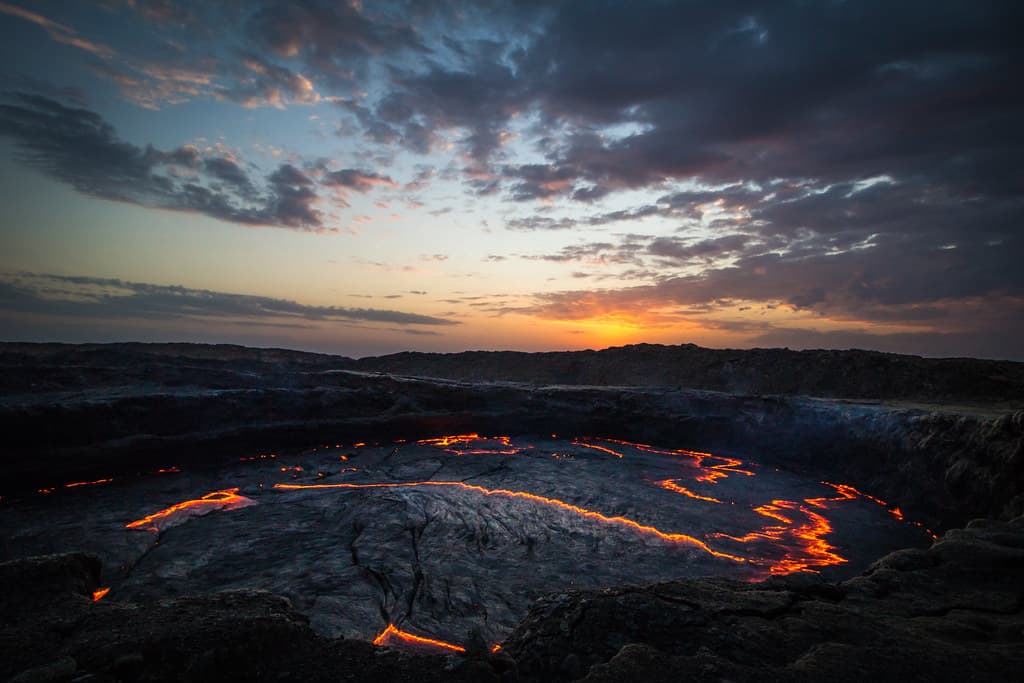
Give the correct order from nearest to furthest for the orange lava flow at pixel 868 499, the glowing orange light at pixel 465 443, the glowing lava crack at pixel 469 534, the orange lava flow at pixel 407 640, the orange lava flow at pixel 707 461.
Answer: the orange lava flow at pixel 407 640
the glowing lava crack at pixel 469 534
the orange lava flow at pixel 868 499
the orange lava flow at pixel 707 461
the glowing orange light at pixel 465 443

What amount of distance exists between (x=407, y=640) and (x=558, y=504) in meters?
4.32

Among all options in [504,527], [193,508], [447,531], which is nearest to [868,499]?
[504,527]

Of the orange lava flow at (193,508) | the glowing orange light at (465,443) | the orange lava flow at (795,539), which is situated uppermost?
the orange lava flow at (795,539)

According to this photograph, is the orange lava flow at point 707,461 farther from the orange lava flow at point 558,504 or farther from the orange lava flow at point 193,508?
→ the orange lava flow at point 193,508

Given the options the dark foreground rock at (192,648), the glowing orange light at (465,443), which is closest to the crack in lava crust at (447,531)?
the glowing orange light at (465,443)

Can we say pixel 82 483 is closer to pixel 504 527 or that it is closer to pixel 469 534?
pixel 469 534

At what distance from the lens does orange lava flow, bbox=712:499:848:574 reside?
19.8ft

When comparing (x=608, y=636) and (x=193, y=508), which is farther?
(x=193, y=508)

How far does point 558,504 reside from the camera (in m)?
8.05

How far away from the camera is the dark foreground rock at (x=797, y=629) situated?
2.37m

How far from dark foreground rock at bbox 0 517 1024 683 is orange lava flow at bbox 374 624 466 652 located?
4.24 feet

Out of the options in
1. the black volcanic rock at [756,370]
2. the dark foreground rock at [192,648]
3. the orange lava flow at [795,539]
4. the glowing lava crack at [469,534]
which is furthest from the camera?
the black volcanic rock at [756,370]

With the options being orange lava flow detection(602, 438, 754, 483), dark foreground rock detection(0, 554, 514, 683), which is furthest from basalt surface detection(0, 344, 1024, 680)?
orange lava flow detection(602, 438, 754, 483)

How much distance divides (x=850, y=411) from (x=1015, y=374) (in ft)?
31.3
